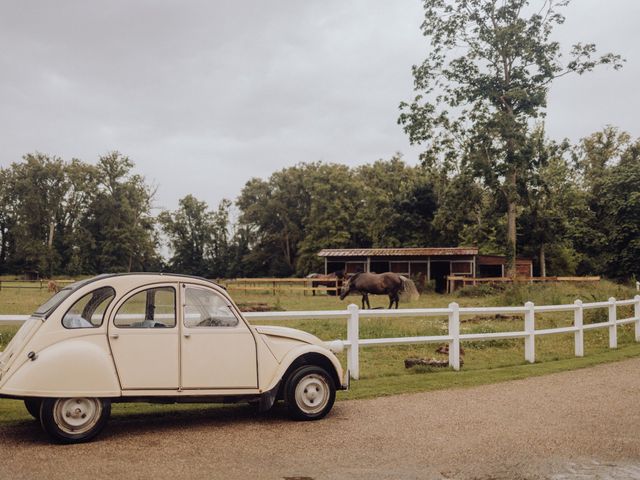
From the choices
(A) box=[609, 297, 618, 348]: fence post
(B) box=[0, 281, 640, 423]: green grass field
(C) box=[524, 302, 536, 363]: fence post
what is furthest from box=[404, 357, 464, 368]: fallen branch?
(A) box=[609, 297, 618, 348]: fence post

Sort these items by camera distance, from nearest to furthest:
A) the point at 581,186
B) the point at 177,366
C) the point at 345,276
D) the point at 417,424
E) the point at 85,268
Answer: the point at 177,366 → the point at 417,424 → the point at 345,276 → the point at 581,186 → the point at 85,268

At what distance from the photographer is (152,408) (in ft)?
25.5

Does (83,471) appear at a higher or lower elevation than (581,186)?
lower

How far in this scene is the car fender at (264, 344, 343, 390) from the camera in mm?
6914

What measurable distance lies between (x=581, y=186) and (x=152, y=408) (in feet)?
203

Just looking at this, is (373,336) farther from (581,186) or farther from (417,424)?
(581,186)

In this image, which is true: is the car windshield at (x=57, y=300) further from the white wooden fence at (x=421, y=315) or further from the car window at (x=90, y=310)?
the white wooden fence at (x=421, y=315)

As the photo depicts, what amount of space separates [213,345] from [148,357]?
0.68m

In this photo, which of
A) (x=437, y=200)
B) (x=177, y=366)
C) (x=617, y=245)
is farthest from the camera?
(x=437, y=200)

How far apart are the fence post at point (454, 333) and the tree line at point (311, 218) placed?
104 feet

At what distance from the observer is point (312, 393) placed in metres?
7.23

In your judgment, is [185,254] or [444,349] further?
[185,254]

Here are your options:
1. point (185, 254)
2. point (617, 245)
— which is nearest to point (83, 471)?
point (617, 245)

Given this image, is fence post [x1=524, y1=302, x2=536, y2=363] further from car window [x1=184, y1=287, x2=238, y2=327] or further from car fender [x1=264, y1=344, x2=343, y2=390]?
car window [x1=184, y1=287, x2=238, y2=327]
